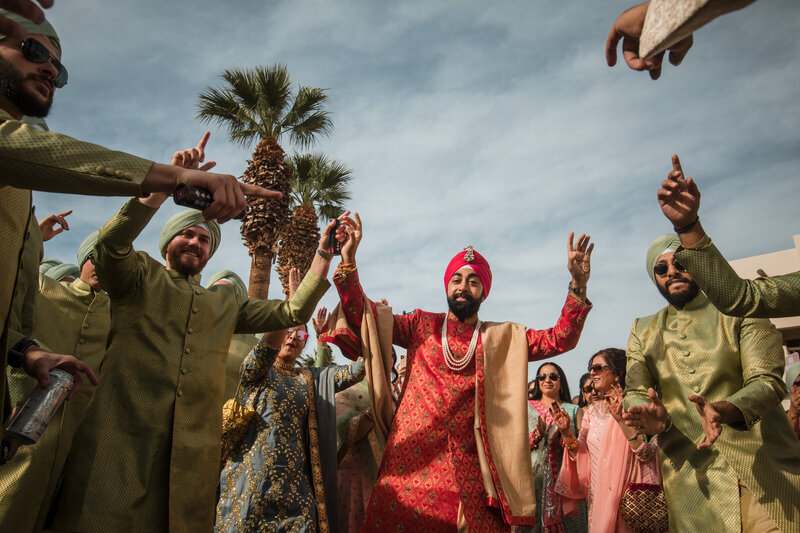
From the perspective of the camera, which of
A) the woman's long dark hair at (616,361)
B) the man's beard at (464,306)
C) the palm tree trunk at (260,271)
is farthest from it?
the palm tree trunk at (260,271)

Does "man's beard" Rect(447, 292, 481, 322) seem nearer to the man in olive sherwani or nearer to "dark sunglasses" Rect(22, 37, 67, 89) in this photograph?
the man in olive sherwani

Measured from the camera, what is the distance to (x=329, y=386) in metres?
5.12

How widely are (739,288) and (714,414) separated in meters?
0.77

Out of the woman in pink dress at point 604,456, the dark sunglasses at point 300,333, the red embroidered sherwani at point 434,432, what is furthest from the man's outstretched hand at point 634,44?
the dark sunglasses at point 300,333

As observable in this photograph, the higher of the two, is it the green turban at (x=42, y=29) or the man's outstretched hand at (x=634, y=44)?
the green turban at (x=42, y=29)

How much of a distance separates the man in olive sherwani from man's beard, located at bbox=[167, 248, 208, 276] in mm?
698

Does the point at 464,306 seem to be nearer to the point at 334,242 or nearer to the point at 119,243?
the point at 334,242

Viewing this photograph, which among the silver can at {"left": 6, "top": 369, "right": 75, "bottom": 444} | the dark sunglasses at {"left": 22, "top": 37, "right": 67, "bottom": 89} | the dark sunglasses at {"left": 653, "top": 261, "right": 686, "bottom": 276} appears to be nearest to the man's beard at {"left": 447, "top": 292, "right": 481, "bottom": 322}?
the dark sunglasses at {"left": 653, "top": 261, "right": 686, "bottom": 276}

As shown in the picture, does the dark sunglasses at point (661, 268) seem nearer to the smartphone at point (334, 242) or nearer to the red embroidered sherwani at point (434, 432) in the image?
the red embroidered sherwani at point (434, 432)

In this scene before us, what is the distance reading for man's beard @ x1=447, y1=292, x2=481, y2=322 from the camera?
4.49m

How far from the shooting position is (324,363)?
639 centimetres

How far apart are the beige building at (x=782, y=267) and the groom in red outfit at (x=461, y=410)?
1988cm

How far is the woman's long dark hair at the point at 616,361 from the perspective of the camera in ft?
18.5

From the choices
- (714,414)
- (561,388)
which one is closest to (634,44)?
(714,414)
